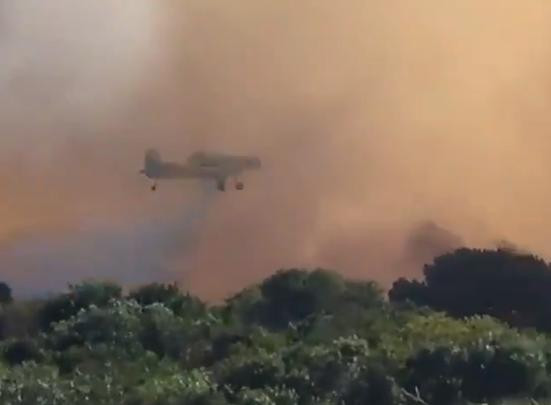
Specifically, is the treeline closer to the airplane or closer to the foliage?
the foliage

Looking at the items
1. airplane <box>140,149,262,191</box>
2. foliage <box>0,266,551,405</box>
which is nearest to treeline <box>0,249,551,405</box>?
foliage <box>0,266,551,405</box>

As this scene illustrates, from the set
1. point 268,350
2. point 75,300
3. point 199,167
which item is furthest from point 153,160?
point 268,350

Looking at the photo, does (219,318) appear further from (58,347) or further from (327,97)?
(327,97)

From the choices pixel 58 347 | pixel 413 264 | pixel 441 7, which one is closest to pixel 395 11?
pixel 441 7

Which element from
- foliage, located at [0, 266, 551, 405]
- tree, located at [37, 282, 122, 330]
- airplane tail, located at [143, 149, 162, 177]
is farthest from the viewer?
airplane tail, located at [143, 149, 162, 177]

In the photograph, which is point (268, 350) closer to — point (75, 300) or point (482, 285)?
point (75, 300)

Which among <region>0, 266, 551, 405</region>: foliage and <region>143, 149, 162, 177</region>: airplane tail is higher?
<region>143, 149, 162, 177</region>: airplane tail

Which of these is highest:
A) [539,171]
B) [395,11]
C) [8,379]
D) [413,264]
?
[395,11]
